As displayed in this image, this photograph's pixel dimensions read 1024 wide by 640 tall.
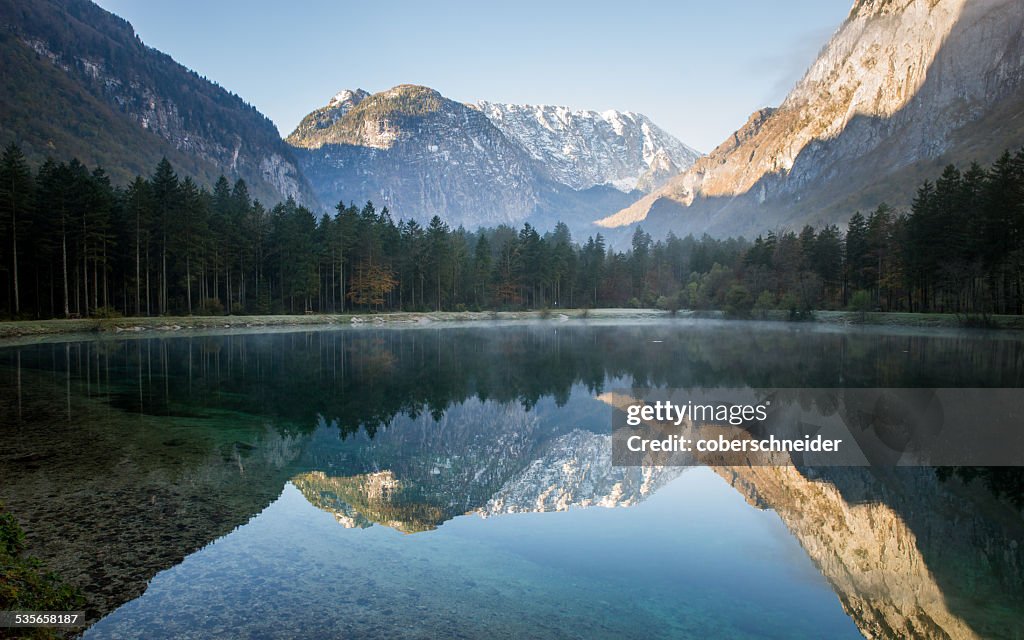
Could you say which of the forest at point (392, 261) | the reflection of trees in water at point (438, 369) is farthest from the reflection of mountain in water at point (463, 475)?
the forest at point (392, 261)

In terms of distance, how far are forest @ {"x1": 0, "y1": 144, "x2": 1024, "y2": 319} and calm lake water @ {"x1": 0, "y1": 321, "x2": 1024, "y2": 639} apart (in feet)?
142

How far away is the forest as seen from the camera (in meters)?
53.0

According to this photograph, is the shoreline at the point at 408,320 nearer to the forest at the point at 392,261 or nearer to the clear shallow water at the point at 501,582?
the forest at the point at 392,261

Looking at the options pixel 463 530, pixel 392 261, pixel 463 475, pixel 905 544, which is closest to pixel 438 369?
pixel 463 475

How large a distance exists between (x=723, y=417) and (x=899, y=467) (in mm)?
5641

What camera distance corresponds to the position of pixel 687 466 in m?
13.4

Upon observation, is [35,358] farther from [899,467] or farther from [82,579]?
[899,467]

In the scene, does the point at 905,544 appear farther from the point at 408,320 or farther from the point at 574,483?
the point at 408,320

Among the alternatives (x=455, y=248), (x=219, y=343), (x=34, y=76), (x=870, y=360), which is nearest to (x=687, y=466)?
(x=870, y=360)

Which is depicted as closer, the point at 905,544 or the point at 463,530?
the point at 905,544

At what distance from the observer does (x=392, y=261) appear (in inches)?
3627

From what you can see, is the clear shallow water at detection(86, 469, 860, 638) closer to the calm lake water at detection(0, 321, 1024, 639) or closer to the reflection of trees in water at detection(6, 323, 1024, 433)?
the calm lake water at detection(0, 321, 1024, 639)

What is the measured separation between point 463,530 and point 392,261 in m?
85.1

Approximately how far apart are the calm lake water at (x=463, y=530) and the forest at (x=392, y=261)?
43269 millimetres
